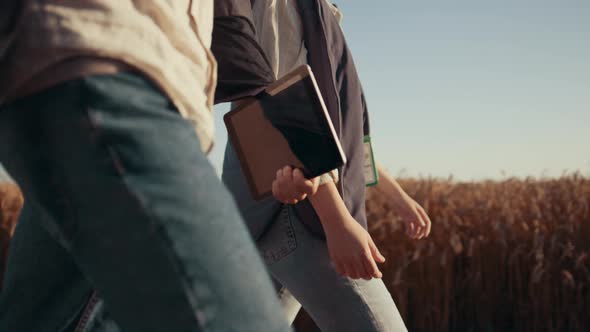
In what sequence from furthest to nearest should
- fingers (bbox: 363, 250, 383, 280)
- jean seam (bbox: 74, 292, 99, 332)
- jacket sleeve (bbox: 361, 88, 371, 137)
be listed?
1. jacket sleeve (bbox: 361, 88, 371, 137)
2. fingers (bbox: 363, 250, 383, 280)
3. jean seam (bbox: 74, 292, 99, 332)

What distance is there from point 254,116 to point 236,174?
279 mm

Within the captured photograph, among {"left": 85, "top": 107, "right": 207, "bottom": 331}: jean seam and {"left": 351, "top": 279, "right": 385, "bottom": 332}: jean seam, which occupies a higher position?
{"left": 85, "top": 107, "right": 207, "bottom": 331}: jean seam

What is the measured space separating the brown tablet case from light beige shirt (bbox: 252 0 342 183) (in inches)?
6.9

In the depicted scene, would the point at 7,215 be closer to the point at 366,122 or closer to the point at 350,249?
the point at 366,122

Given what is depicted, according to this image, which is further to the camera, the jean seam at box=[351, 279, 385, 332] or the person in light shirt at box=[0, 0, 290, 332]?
the jean seam at box=[351, 279, 385, 332]

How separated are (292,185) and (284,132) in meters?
0.10

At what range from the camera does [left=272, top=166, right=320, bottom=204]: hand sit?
115 centimetres

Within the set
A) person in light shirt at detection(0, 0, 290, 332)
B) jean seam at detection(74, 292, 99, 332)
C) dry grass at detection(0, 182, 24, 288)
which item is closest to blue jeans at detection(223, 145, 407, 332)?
jean seam at detection(74, 292, 99, 332)

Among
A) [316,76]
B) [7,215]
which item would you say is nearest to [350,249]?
[316,76]

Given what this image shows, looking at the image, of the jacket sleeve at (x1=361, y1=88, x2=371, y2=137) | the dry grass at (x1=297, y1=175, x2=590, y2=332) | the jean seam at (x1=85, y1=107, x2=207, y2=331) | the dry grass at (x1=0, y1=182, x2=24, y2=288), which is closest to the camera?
the jean seam at (x1=85, y1=107, x2=207, y2=331)

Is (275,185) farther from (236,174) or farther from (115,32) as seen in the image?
(115,32)

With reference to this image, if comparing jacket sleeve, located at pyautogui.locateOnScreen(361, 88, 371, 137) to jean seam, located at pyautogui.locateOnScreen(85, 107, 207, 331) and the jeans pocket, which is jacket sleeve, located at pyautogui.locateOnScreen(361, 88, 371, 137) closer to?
the jeans pocket

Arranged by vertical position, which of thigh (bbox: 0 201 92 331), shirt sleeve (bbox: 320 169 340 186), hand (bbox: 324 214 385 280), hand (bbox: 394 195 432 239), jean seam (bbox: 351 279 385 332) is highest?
thigh (bbox: 0 201 92 331)

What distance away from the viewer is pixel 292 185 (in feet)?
3.81
